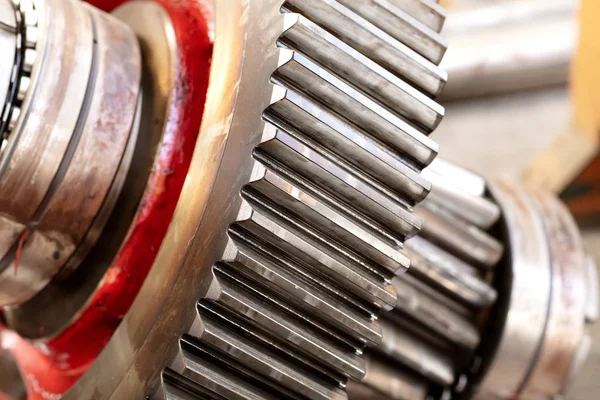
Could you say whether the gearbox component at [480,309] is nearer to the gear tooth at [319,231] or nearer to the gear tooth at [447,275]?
the gear tooth at [447,275]

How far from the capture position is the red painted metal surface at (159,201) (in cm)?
71

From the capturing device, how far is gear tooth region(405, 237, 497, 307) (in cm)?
99

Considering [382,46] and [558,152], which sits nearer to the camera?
[382,46]

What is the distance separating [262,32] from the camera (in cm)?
65

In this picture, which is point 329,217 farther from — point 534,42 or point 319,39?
point 534,42

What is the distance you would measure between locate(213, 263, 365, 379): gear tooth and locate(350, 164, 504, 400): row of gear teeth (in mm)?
259

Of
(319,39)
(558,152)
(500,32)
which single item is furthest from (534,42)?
(319,39)

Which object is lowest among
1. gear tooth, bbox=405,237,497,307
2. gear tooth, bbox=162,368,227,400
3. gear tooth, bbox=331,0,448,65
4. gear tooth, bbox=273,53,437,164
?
gear tooth, bbox=162,368,227,400

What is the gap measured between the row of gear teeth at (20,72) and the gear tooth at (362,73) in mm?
254

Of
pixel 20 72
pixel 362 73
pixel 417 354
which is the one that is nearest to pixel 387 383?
pixel 417 354

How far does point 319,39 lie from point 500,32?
1578 millimetres

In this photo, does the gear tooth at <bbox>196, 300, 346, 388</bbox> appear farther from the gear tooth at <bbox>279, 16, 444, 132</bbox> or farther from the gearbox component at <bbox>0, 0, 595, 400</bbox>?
the gear tooth at <bbox>279, 16, 444, 132</bbox>

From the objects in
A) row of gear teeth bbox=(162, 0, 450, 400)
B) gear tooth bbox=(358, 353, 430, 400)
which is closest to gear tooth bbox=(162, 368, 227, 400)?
row of gear teeth bbox=(162, 0, 450, 400)

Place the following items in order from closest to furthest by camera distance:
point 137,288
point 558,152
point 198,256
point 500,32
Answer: point 198,256 < point 137,288 < point 558,152 < point 500,32
